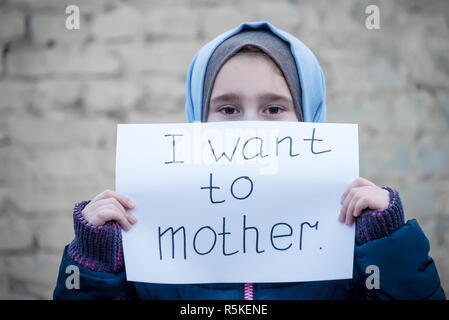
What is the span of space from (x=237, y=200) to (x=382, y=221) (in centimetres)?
31

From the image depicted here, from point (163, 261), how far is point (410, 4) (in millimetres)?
1592

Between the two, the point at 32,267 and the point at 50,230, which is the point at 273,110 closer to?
the point at 50,230

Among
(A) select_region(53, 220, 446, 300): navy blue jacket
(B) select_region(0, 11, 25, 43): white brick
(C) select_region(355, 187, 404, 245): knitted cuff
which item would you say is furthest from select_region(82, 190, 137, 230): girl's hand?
(B) select_region(0, 11, 25, 43): white brick

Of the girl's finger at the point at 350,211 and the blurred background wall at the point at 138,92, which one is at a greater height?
the blurred background wall at the point at 138,92

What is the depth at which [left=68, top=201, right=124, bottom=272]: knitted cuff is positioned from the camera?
0.82 meters

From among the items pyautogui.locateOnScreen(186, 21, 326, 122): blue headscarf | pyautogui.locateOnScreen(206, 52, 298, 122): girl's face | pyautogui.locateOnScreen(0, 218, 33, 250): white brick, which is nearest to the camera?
pyautogui.locateOnScreen(206, 52, 298, 122): girl's face

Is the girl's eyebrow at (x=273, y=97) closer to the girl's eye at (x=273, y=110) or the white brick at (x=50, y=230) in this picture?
the girl's eye at (x=273, y=110)

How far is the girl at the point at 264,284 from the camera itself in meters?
0.80

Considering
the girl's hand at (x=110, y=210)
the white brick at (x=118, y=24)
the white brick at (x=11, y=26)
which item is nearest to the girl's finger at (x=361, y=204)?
the girl's hand at (x=110, y=210)

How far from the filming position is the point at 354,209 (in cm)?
83

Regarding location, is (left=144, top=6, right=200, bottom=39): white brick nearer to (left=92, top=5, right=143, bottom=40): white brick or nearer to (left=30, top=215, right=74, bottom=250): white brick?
(left=92, top=5, right=143, bottom=40): white brick

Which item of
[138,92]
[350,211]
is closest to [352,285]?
[350,211]

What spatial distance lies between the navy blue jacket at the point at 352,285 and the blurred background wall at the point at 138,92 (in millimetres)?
842

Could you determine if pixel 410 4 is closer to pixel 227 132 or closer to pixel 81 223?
pixel 227 132
